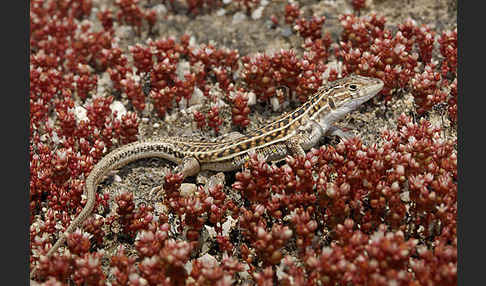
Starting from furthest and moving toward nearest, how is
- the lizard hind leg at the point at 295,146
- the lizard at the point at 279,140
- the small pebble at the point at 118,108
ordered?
the small pebble at the point at 118,108, the lizard at the point at 279,140, the lizard hind leg at the point at 295,146

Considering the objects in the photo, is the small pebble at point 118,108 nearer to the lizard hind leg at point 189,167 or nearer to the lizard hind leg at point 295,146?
the lizard hind leg at point 189,167

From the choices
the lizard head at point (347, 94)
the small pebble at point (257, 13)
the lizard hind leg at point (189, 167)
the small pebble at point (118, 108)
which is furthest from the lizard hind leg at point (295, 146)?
the small pebble at point (257, 13)

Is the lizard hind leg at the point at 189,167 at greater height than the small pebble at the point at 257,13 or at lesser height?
lesser

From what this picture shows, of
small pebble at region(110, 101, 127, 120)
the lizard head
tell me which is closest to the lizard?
the lizard head

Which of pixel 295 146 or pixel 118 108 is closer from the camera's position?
pixel 295 146

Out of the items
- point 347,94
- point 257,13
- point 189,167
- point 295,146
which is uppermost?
point 257,13

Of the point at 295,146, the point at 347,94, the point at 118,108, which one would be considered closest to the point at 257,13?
the point at 118,108

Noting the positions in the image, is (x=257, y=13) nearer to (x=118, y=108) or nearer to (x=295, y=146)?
(x=118, y=108)

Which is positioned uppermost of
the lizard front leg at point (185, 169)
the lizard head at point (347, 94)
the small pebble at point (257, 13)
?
the small pebble at point (257, 13)

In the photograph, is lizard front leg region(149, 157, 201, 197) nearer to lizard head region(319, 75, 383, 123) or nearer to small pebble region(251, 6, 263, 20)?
Result: lizard head region(319, 75, 383, 123)
